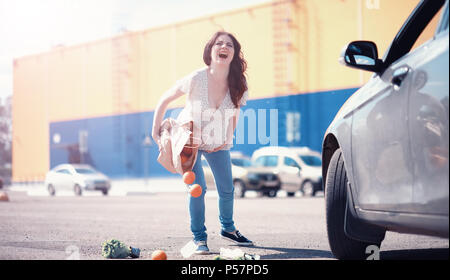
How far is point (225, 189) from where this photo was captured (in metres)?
5.18

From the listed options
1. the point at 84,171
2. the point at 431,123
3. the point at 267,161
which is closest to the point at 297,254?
the point at 431,123

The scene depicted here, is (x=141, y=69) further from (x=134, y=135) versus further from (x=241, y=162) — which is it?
(x=241, y=162)

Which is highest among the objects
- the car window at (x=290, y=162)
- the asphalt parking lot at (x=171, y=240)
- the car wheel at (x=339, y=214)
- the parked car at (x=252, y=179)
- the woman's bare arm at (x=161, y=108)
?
the woman's bare arm at (x=161, y=108)

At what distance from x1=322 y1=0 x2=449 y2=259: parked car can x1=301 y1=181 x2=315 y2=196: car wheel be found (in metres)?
16.1

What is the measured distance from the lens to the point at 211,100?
4.75 meters

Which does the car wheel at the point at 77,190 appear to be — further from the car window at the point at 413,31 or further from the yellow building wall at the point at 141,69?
the car window at the point at 413,31

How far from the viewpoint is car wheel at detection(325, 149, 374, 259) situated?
163 inches

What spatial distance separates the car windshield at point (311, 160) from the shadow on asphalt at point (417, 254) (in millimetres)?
16589

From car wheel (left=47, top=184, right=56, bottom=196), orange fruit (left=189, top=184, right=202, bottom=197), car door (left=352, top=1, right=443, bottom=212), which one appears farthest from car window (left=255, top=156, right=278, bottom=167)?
car door (left=352, top=1, right=443, bottom=212)

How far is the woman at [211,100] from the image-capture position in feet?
15.3

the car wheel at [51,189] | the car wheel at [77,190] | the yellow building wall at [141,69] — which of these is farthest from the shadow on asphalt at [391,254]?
the car wheel at [51,189]

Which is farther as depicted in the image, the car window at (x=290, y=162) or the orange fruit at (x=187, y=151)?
the car window at (x=290, y=162)
